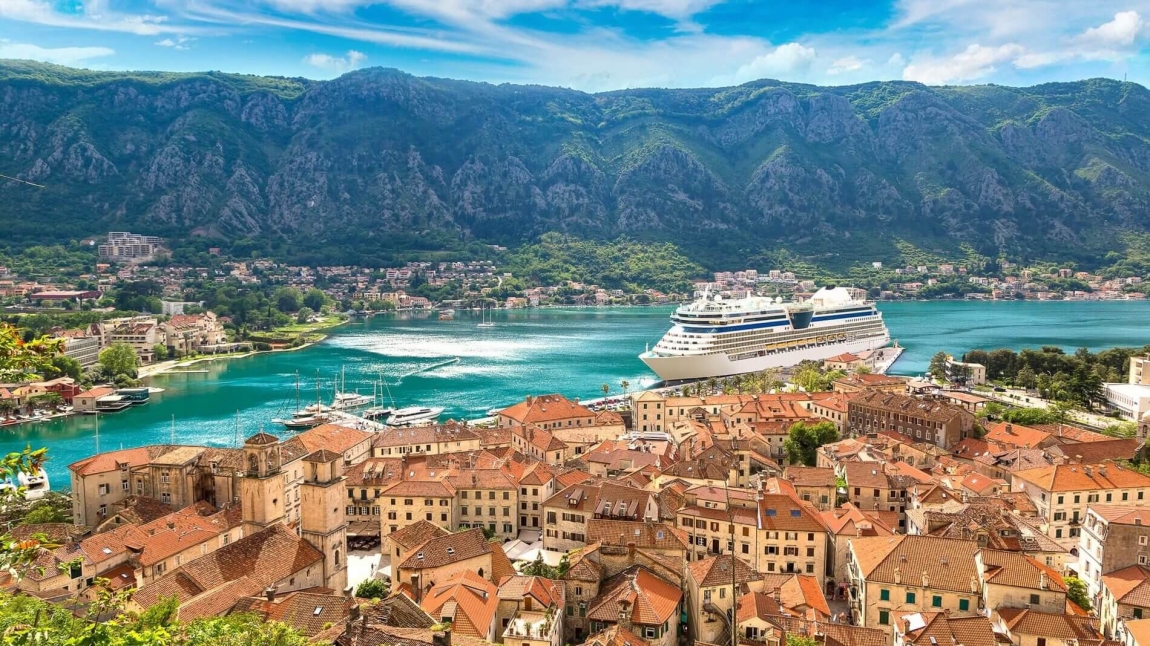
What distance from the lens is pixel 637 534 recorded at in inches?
815

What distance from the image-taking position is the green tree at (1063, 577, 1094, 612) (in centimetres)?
1922

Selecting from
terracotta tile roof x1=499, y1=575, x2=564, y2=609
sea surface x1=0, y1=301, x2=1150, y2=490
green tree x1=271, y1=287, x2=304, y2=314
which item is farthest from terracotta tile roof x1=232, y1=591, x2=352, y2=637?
green tree x1=271, y1=287, x2=304, y2=314

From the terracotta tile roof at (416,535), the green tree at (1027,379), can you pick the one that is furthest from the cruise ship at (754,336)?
the terracotta tile roof at (416,535)

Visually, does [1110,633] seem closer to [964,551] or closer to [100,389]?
[964,551]

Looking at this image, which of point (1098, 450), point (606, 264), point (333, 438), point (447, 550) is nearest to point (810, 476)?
point (1098, 450)

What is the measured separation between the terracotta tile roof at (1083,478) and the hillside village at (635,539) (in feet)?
0.30

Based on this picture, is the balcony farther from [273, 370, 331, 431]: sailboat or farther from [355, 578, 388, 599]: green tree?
[273, 370, 331, 431]: sailboat

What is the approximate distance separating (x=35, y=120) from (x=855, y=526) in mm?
196742

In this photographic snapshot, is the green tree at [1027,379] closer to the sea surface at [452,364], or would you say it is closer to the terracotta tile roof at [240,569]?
the sea surface at [452,364]

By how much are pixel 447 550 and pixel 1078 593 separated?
15.8 meters

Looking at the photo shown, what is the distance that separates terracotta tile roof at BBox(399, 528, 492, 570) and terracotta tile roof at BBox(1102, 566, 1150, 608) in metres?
14.6

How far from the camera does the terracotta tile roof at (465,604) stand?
16.1 meters

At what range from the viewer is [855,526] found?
2261 cm

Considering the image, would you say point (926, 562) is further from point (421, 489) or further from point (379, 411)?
point (379, 411)
